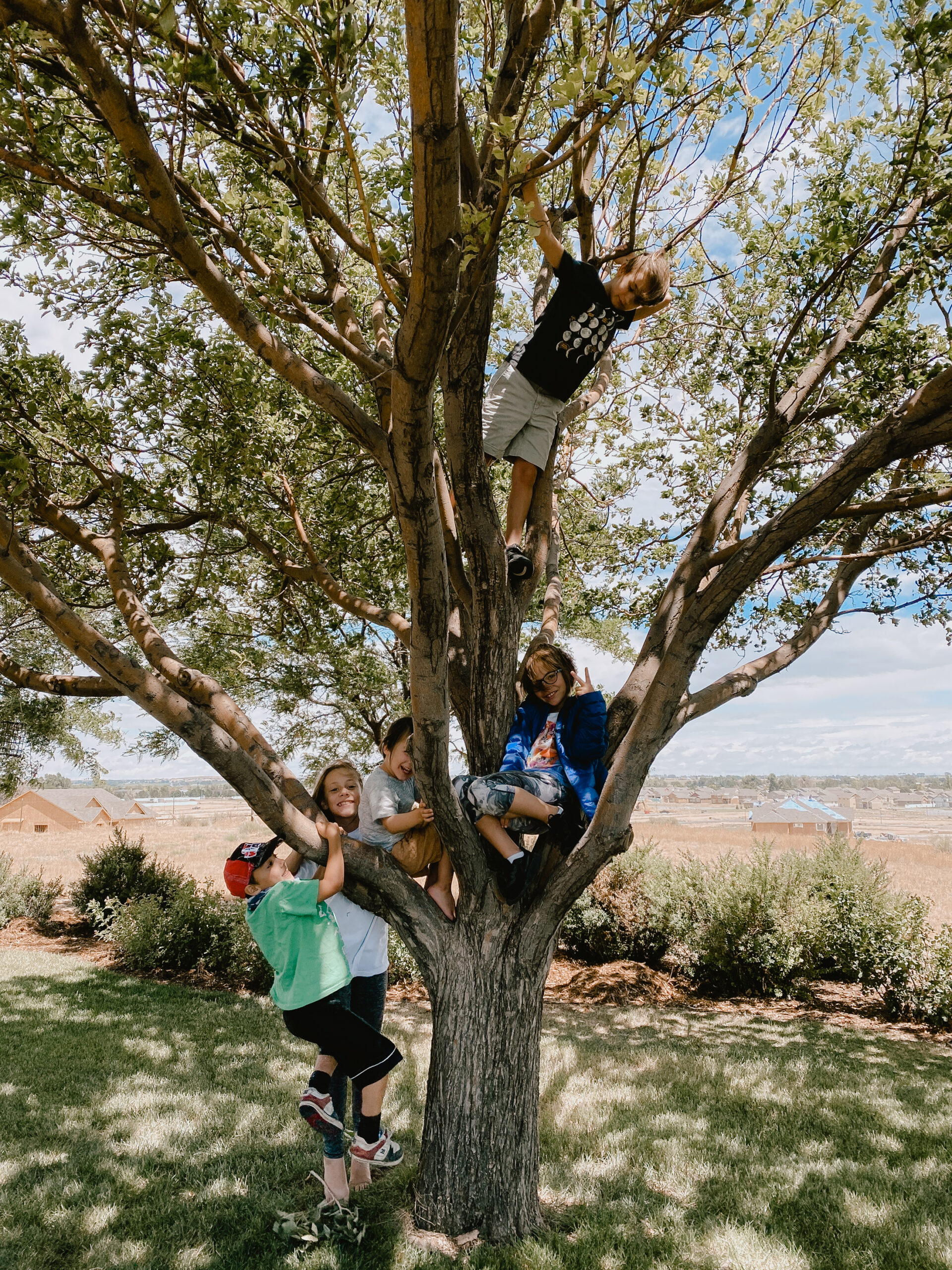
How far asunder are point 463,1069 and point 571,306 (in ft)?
12.5

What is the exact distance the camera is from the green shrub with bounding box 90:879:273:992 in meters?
10.0

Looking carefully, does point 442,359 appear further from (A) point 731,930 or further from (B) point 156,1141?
(A) point 731,930

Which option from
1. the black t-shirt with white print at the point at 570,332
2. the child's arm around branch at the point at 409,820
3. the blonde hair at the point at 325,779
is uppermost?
the black t-shirt with white print at the point at 570,332

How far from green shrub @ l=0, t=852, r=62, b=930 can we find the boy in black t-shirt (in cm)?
1345

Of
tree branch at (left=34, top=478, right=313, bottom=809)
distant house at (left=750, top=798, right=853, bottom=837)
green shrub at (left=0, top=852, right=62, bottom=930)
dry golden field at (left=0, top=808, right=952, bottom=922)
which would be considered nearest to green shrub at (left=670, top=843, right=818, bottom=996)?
dry golden field at (left=0, top=808, right=952, bottom=922)

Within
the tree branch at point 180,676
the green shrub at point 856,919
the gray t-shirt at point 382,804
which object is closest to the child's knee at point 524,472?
the gray t-shirt at point 382,804

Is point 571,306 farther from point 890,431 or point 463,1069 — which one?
point 463,1069

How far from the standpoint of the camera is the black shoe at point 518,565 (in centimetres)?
426

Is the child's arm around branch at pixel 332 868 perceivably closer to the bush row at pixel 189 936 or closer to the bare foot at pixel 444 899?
the bare foot at pixel 444 899

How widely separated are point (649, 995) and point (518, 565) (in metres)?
8.47

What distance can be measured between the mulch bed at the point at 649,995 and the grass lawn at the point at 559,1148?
1.07 m

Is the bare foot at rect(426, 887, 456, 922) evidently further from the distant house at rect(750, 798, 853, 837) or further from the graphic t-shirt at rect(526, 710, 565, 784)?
the distant house at rect(750, 798, 853, 837)

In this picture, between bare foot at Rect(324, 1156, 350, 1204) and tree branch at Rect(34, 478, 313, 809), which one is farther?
bare foot at Rect(324, 1156, 350, 1204)

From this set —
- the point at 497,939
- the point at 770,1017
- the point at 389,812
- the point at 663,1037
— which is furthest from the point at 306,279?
the point at 770,1017
